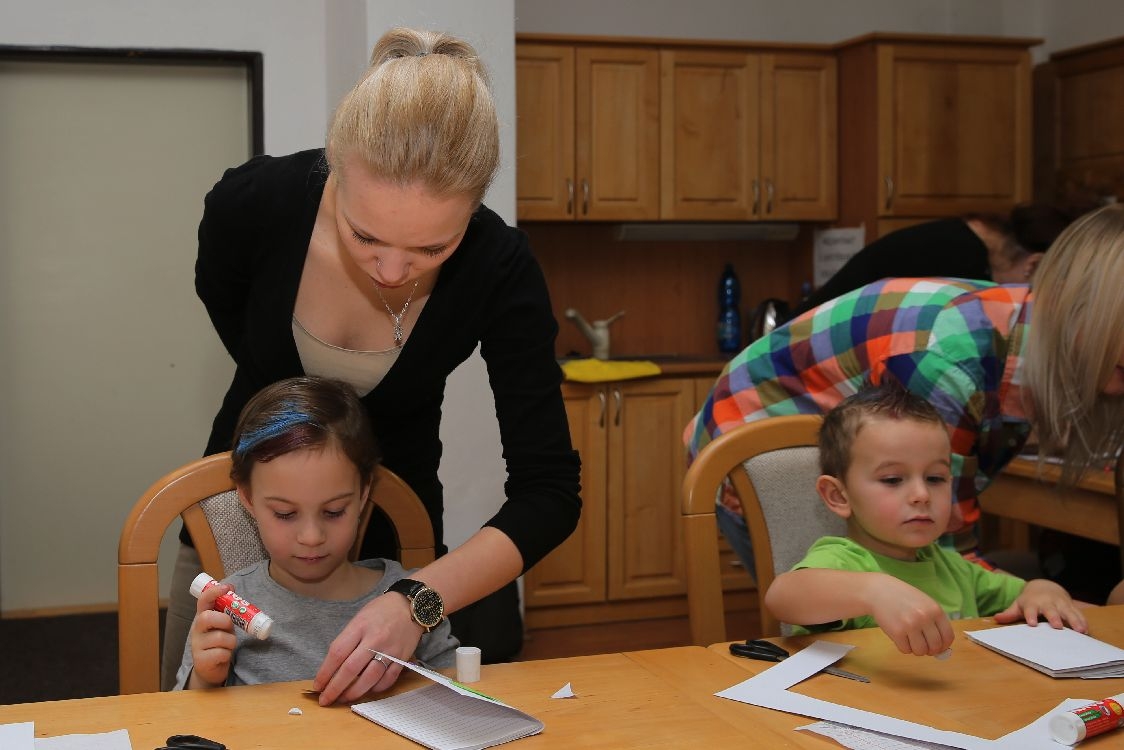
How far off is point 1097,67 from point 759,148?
4.33 ft

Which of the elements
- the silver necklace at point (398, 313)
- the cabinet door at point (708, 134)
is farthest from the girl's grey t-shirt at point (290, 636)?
the cabinet door at point (708, 134)

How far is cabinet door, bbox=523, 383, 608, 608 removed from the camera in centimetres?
430

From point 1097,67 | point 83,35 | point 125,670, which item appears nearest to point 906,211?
point 1097,67

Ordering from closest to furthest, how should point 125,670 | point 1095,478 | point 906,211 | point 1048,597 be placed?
point 125,670, point 1048,597, point 1095,478, point 906,211

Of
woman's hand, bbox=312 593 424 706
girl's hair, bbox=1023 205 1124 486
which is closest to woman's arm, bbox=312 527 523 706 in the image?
woman's hand, bbox=312 593 424 706

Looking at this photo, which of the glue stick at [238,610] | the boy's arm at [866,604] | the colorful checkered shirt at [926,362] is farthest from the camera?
the colorful checkered shirt at [926,362]

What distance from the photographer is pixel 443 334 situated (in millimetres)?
1632

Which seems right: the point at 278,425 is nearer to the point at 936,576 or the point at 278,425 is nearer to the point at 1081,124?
the point at 936,576

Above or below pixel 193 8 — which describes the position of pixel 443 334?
below

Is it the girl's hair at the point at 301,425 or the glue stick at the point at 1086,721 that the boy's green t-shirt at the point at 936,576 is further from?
the girl's hair at the point at 301,425

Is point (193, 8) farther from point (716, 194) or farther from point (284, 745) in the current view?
point (284, 745)

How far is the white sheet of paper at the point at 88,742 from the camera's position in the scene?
3.76 ft

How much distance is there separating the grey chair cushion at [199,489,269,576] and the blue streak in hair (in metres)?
0.11

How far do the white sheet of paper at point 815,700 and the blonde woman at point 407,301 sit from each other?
0.32 meters
